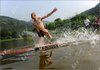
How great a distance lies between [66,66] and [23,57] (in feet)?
8.90

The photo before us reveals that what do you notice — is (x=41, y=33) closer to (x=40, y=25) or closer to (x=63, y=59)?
(x=40, y=25)

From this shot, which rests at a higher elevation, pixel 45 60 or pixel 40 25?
pixel 40 25

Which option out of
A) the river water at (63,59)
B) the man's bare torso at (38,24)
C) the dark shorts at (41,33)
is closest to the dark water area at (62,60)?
the river water at (63,59)

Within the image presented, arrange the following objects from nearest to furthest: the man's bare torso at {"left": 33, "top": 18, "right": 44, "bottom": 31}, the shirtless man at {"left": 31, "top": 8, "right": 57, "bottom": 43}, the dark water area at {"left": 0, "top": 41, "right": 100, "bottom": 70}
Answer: the dark water area at {"left": 0, "top": 41, "right": 100, "bottom": 70} < the shirtless man at {"left": 31, "top": 8, "right": 57, "bottom": 43} < the man's bare torso at {"left": 33, "top": 18, "right": 44, "bottom": 31}

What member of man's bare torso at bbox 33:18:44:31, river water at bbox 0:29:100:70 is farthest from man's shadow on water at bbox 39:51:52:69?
man's bare torso at bbox 33:18:44:31

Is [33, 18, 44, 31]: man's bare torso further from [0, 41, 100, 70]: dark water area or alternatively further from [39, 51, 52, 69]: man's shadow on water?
[39, 51, 52, 69]: man's shadow on water

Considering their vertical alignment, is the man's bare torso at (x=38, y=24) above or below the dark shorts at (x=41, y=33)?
above

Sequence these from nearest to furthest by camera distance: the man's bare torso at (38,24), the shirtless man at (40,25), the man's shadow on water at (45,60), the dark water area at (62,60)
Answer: the dark water area at (62,60), the man's shadow on water at (45,60), the shirtless man at (40,25), the man's bare torso at (38,24)

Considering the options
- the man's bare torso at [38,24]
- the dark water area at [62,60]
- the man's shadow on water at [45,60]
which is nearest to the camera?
the dark water area at [62,60]

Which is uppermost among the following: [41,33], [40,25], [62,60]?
[40,25]

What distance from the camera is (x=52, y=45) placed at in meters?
11.1

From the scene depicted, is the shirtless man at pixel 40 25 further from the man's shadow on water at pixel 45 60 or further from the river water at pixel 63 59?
the man's shadow on water at pixel 45 60

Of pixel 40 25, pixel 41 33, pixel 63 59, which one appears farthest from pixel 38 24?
pixel 63 59

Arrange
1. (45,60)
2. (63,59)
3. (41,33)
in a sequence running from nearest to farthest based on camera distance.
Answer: (45,60) → (63,59) → (41,33)
